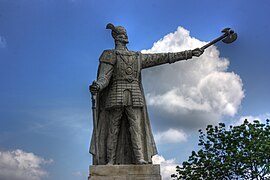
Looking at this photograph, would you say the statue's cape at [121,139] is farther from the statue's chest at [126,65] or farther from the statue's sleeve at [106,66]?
A: the statue's chest at [126,65]

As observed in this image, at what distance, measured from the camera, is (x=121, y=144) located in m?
10.2

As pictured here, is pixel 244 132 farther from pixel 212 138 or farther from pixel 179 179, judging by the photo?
→ pixel 179 179

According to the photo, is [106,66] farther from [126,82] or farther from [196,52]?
[196,52]

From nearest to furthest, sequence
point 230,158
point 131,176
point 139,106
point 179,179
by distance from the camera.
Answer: point 131,176, point 139,106, point 230,158, point 179,179

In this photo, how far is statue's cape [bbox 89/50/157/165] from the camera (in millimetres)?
9875

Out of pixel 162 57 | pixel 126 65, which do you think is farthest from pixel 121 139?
pixel 162 57

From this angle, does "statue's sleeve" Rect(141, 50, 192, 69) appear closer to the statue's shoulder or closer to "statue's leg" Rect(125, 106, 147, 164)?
the statue's shoulder

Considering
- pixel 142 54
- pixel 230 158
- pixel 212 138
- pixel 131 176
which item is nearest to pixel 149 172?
pixel 131 176

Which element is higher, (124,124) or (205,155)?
(205,155)

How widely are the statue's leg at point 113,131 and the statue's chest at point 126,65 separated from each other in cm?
94

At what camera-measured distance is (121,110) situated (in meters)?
10.0

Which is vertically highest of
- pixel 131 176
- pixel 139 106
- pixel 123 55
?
pixel 123 55

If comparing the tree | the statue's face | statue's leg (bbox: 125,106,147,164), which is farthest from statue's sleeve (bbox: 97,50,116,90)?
the tree

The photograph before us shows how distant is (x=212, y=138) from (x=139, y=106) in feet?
41.6
